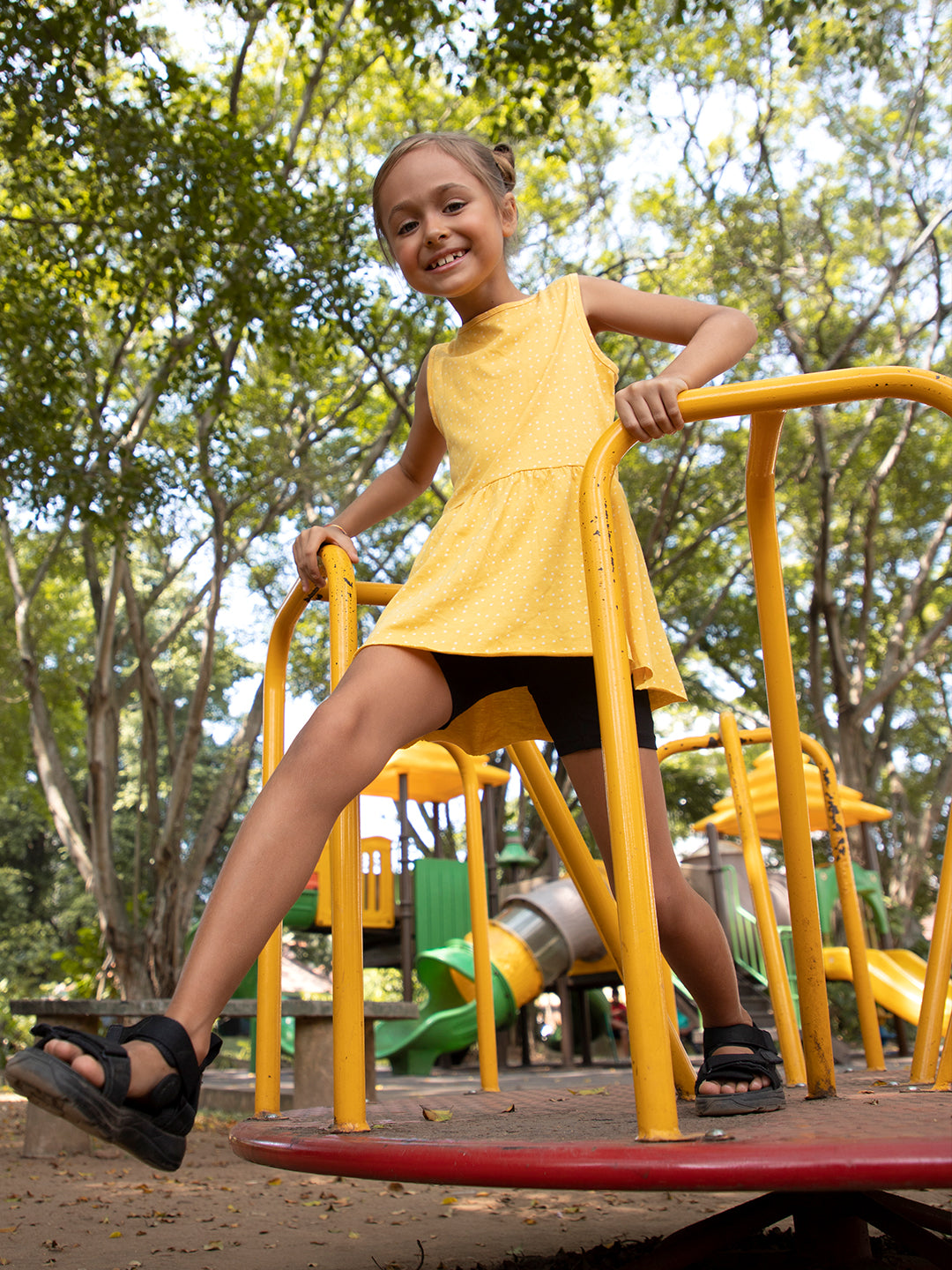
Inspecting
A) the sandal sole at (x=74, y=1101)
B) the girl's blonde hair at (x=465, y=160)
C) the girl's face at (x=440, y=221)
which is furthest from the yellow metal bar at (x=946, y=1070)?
the girl's blonde hair at (x=465, y=160)

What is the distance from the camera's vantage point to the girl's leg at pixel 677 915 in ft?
4.75

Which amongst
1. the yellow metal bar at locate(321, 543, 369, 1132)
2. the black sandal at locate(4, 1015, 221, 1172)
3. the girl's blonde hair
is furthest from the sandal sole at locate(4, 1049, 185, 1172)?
the girl's blonde hair

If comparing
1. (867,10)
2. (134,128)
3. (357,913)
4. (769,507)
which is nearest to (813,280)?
(867,10)

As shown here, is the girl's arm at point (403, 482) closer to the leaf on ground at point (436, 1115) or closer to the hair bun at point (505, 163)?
the hair bun at point (505, 163)

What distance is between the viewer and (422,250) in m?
1.67

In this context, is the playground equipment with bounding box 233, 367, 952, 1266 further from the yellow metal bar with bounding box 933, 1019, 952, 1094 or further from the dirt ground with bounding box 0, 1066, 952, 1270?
the dirt ground with bounding box 0, 1066, 952, 1270

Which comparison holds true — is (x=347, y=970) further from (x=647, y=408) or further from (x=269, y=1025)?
(x=647, y=408)

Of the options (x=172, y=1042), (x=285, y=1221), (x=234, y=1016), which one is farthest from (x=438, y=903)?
(x=172, y=1042)

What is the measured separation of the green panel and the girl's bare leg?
734 cm

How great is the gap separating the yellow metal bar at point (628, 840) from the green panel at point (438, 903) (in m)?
7.64

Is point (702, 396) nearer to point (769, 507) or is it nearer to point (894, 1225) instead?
point (769, 507)

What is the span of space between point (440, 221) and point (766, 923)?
1.61m

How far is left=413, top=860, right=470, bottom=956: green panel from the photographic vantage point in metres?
8.57

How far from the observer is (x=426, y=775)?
945 cm
